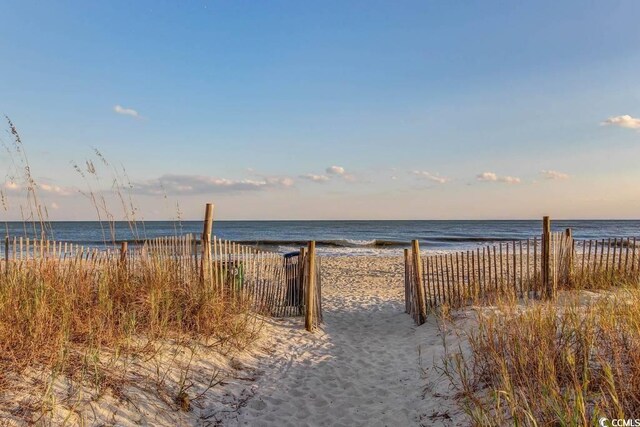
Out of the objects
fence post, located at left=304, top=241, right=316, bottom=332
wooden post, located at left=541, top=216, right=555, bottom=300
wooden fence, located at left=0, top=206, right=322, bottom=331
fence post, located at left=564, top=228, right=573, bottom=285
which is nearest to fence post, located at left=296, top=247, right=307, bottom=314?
wooden fence, located at left=0, top=206, right=322, bottom=331

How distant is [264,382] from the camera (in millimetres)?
4977

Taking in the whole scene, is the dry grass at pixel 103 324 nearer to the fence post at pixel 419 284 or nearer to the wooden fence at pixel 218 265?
the wooden fence at pixel 218 265

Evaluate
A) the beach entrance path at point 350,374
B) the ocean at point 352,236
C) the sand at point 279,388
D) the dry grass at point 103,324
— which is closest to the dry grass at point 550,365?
the sand at point 279,388

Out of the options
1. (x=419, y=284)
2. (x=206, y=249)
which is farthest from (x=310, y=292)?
(x=419, y=284)

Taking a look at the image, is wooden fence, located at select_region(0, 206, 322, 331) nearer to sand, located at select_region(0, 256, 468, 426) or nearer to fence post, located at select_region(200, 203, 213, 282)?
fence post, located at select_region(200, 203, 213, 282)

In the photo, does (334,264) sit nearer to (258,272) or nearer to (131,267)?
(258,272)

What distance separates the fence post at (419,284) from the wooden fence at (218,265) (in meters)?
1.87

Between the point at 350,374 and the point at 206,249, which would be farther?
the point at 206,249

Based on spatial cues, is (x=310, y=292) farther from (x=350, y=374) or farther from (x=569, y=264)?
(x=569, y=264)

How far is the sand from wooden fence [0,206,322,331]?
65 centimetres

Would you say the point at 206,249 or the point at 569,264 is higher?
the point at 206,249

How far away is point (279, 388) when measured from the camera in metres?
4.87

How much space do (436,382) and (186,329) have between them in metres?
3.14

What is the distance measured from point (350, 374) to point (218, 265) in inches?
108
